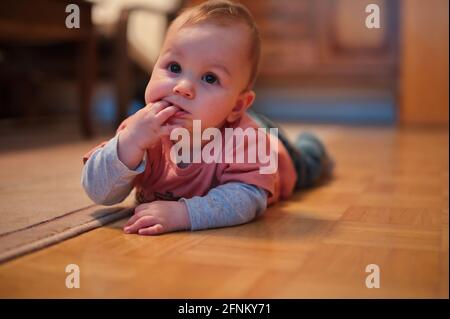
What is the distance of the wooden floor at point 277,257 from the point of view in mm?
498

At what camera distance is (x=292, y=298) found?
0.48m

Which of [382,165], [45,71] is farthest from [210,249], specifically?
[45,71]

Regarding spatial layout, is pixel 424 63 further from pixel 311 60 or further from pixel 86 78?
pixel 86 78

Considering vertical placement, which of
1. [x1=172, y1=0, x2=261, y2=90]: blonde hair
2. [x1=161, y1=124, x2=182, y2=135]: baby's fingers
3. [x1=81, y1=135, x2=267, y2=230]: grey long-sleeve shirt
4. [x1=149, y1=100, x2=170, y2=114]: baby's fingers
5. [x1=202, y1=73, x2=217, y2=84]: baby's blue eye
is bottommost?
[x1=81, y1=135, x2=267, y2=230]: grey long-sleeve shirt

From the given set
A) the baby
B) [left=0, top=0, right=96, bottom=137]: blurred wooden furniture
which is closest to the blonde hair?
the baby

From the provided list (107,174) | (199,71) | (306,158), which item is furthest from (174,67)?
(306,158)

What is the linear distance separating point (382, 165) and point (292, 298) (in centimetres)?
91

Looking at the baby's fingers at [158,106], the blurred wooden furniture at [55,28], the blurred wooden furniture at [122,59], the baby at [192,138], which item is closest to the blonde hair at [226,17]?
the baby at [192,138]

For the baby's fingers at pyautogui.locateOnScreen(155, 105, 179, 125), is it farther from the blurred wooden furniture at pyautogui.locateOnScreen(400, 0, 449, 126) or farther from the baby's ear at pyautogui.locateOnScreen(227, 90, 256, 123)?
the blurred wooden furniture at pyautogui.locateOnScreen(400, 0, 449, 126)

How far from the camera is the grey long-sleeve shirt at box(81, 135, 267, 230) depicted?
703 mm

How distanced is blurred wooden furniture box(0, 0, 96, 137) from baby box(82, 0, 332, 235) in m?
0.94

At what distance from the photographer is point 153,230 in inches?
26.5

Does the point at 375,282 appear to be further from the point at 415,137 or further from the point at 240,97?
the point at 415,137

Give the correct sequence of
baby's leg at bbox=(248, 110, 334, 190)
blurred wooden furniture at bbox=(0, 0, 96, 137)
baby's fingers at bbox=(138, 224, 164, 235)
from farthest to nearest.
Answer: blurred wooden furniture at bbox=(0, 0, 96, 137) < baby's leg at bbox=(248, 110, 334, 190) < baby's fingers at bbox=(138, 224, 164, 235)
